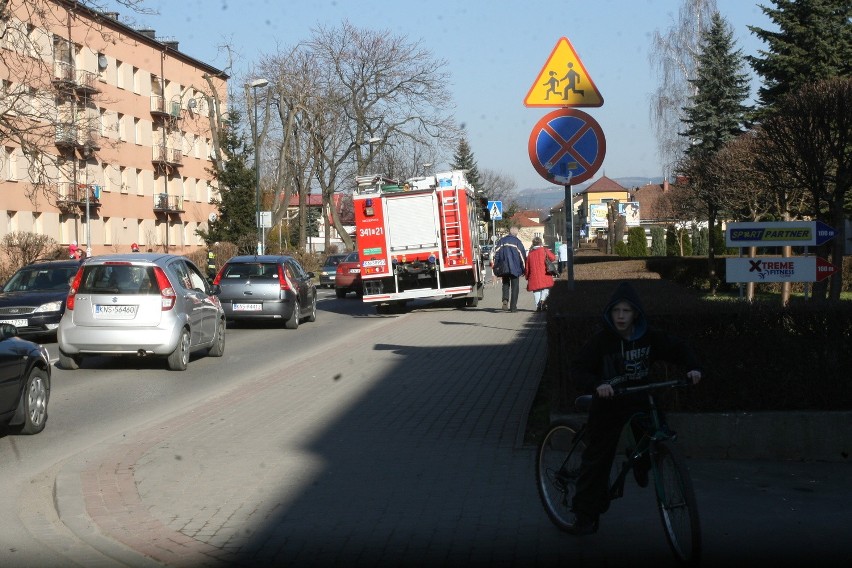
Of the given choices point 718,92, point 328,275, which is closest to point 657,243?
point 718,92

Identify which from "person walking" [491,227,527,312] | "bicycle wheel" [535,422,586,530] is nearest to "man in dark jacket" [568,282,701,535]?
"bicycle wheel" [535,422,586,530]

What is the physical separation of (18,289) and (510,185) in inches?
4987

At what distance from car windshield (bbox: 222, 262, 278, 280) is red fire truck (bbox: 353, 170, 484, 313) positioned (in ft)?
9.23

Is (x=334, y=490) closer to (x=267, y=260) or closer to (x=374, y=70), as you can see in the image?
(x=267, y=260)

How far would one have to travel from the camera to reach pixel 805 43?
119 feet

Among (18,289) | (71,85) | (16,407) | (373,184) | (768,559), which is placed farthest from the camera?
(71,85)

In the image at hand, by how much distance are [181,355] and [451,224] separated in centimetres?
1111

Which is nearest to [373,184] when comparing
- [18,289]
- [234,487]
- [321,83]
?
[18,289]

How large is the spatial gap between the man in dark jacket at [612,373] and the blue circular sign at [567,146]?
3926mm

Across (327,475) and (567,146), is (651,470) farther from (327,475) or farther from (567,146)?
(567,146)

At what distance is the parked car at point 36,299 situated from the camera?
64.9 ft

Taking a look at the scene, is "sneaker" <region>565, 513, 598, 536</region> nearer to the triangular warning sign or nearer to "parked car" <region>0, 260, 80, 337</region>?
the triangular warning sign

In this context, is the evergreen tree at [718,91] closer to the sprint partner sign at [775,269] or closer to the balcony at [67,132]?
the balcony at [67,132]

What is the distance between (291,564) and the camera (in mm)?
5668
